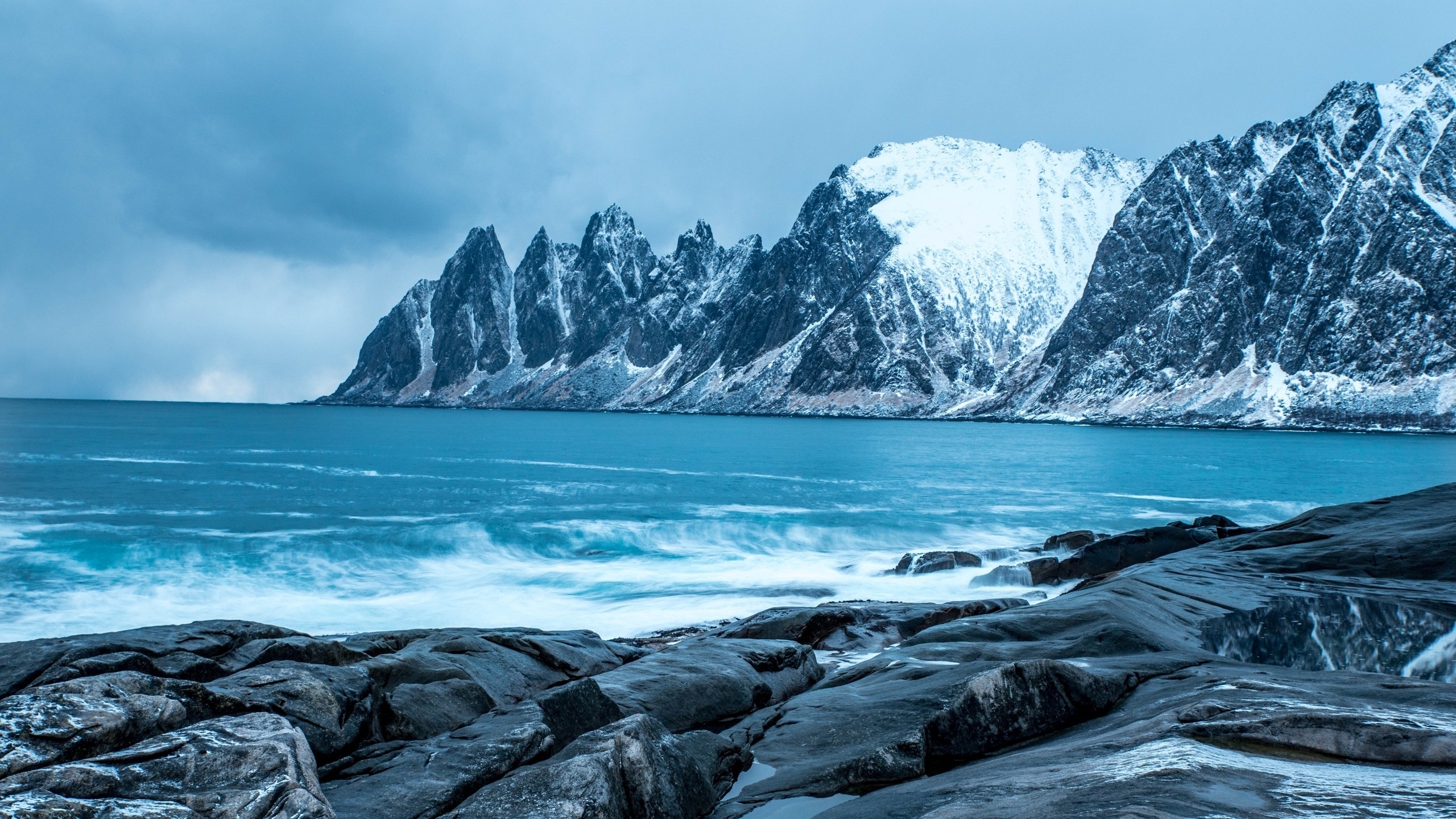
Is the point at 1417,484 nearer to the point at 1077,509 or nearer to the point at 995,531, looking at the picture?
the point at 1077,509

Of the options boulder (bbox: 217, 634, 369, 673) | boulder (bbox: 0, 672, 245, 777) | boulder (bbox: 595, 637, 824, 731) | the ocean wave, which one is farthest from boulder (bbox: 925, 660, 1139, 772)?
the ocean wave

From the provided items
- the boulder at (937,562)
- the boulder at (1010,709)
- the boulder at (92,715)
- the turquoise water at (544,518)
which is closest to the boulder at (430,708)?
the boulder at (92,715)

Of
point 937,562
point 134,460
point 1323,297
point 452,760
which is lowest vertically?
point 937,562

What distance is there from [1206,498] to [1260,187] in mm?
175798

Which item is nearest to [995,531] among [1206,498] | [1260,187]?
[1206,498]

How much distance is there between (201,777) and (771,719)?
6052mm

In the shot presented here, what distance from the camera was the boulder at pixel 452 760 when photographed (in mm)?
6172

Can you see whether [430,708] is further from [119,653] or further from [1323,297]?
[1323,297]

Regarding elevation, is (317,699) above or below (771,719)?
above

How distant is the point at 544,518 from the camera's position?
38.9 m

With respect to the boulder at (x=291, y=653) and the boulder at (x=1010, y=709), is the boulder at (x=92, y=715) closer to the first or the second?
the boulder at (x=291, y=653)

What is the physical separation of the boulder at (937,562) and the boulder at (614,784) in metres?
20.0

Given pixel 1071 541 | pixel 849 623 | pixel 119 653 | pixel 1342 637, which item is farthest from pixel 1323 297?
pixel 119 653

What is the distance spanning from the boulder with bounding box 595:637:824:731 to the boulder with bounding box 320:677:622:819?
124 centimetres
